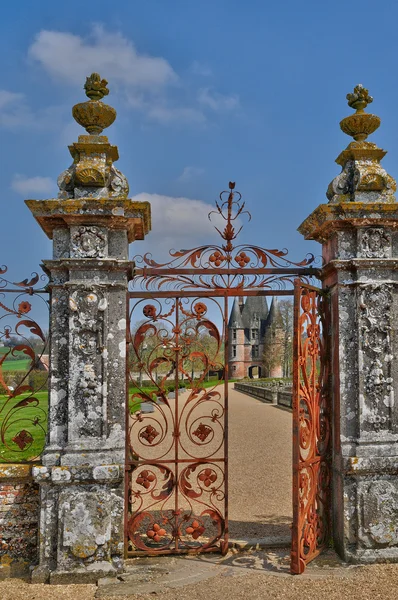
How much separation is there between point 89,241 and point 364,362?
3.01 metres

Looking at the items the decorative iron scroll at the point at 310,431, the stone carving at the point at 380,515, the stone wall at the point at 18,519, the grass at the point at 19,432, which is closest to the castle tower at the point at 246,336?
the grass at the point at 19,432

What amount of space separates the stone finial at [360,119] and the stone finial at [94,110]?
8.30 ft

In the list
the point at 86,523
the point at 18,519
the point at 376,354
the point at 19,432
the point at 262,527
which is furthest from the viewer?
the point at 262,527

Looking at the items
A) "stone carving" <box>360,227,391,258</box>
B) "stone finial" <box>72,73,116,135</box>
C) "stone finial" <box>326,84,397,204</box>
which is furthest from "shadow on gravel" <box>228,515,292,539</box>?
"stone finial" <box>72,73,116,135</box>

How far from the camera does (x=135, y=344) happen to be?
5.30 meters

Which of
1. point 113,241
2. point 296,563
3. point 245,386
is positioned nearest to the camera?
point 296,563

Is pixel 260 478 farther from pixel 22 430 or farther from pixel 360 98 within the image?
pixel 360 98

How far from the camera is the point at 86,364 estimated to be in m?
4.95

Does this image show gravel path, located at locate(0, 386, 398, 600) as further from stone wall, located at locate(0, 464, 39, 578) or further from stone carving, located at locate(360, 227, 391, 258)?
stone carving, located at locate(360, 227, 391, 258)

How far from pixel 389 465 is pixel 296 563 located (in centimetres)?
130

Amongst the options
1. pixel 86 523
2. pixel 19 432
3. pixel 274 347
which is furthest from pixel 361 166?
pixel 274 347

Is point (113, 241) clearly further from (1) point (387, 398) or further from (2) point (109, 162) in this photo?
(1) point (387, 398)

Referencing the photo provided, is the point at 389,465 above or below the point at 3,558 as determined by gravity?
above

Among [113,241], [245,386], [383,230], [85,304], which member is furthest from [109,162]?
[245,386]
